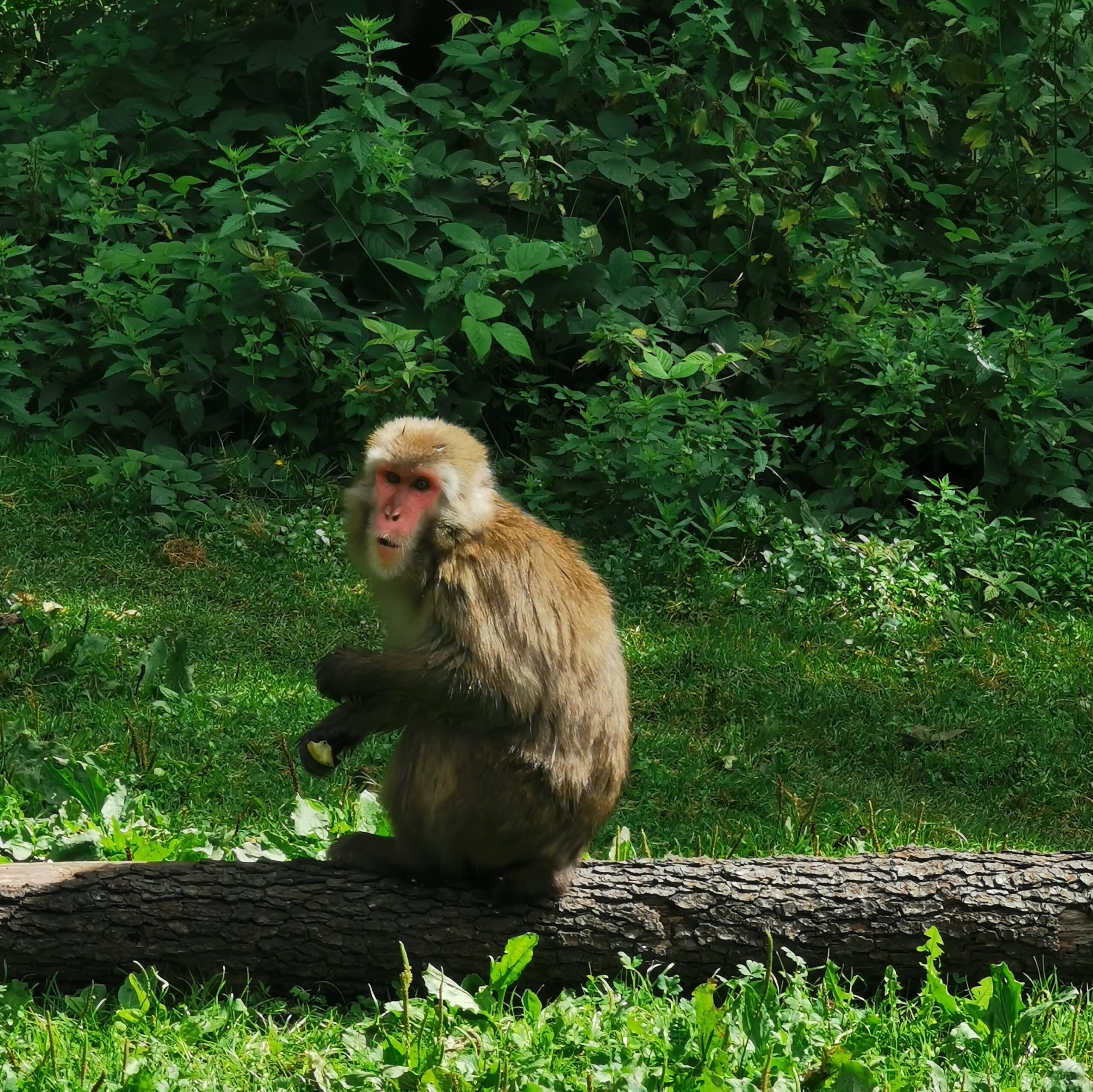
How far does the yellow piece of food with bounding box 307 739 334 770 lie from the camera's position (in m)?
4.29

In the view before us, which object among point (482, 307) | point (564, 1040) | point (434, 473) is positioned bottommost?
point (564, 1040)

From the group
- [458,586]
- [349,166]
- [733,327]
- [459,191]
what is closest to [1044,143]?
[733,327]

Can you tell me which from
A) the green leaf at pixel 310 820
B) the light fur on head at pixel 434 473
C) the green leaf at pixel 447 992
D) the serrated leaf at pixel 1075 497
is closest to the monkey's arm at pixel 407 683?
the light fur on head at pixel 434 473

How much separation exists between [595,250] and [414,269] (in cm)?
105

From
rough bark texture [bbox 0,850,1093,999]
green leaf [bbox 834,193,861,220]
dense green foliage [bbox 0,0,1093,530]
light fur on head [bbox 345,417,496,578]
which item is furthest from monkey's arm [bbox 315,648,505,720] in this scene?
green leaf [bbox 834,193,861,220]

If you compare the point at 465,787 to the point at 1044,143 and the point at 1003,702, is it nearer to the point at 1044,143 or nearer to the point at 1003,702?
the point at 1003,702

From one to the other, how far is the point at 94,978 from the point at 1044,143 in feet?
26.4

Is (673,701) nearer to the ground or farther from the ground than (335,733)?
nearer to the ground

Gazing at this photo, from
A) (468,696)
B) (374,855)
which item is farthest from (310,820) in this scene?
(468,696)

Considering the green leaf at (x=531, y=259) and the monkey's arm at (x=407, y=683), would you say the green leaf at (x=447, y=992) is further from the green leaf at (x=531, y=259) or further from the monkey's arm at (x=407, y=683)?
the green leaf at (x=531, y=259)

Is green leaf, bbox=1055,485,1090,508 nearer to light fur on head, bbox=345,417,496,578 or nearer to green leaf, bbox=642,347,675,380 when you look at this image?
green leaf, bbox=642,347,675,380

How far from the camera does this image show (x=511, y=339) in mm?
8250

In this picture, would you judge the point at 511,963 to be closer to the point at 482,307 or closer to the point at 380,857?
the point at 380,857

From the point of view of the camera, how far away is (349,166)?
848cm
